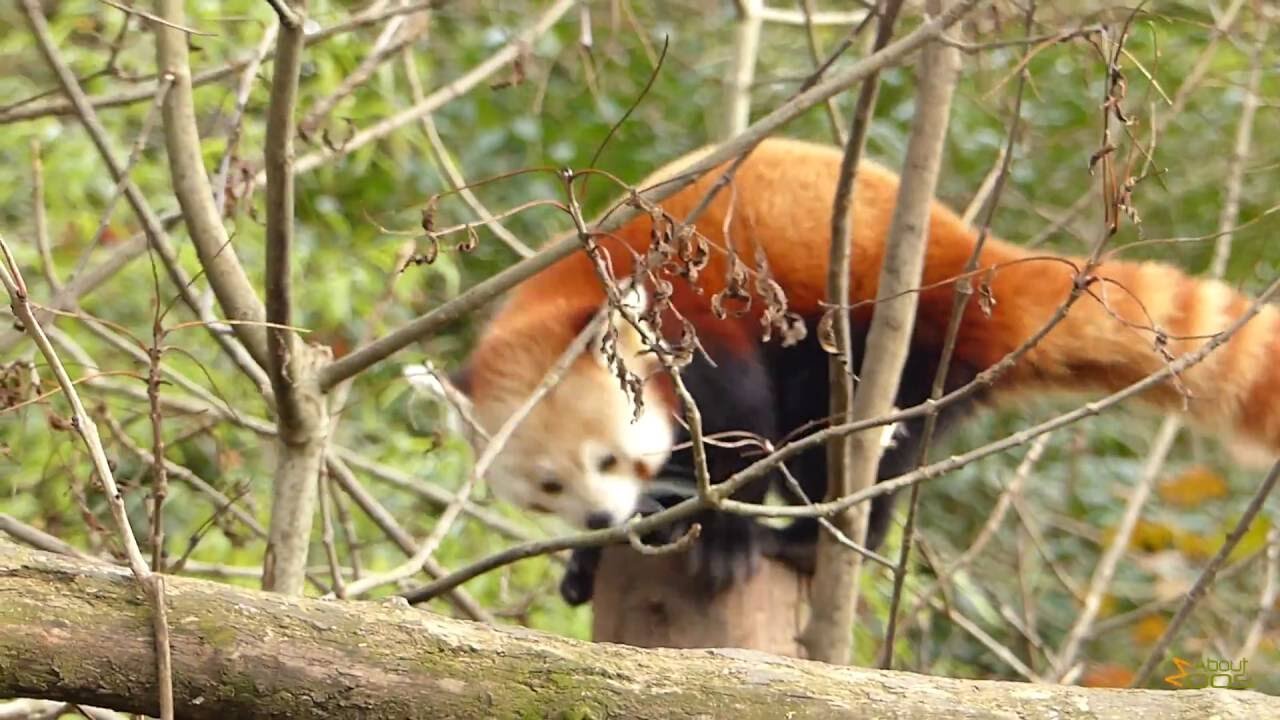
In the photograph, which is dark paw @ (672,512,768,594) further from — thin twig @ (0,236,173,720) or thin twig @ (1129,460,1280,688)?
thin twig @ (0,236,173,720)

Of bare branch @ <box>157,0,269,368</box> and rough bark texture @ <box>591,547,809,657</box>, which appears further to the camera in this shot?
rough bark texture @ <box>591,547,809,657</box>

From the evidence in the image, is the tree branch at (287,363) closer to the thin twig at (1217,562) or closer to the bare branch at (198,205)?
the bare branch at (198,205)

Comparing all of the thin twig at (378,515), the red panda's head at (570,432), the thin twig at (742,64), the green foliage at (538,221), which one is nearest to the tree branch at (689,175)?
the green foliage at (538,221)

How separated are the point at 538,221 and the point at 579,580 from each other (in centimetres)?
Answer: 221

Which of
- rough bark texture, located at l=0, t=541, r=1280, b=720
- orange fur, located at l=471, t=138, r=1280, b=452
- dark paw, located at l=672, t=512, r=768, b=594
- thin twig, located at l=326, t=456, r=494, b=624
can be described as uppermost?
orange fur, located at l=471, t=138, r=1280, b=452

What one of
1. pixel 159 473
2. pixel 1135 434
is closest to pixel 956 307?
pixel 159 473

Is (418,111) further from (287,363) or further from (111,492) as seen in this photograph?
(111,492)

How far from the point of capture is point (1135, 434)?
17.0 feet

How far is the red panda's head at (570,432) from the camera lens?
10.0 feet

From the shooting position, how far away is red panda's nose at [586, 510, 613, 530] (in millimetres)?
3037

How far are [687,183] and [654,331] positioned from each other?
0.81 feet

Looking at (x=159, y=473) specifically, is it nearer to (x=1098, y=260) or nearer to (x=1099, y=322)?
(x=1098, y=260)

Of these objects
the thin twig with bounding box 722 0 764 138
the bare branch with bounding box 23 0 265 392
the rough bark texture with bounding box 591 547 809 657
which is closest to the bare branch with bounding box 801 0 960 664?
the rough bark texture with bounding box 591 547 809 657

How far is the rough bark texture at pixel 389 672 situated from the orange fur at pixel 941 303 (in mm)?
1576
